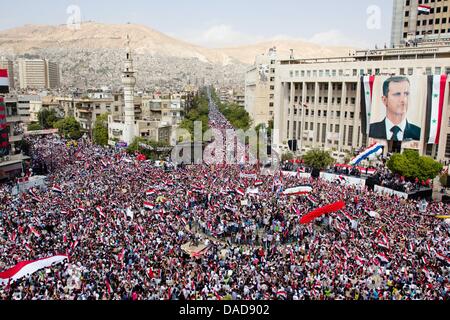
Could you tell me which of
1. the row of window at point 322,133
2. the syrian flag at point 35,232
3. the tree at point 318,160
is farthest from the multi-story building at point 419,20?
the syrian flag at point 35,232

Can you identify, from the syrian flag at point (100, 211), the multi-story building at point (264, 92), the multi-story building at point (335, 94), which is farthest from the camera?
the multi-story building at point (264, 92)

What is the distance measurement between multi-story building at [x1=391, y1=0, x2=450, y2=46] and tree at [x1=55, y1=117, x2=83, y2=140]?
54.6m

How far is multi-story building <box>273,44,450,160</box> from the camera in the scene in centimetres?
4578

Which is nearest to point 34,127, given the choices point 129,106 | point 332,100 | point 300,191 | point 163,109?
point 163,109

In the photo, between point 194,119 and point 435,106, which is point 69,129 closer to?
point 194,119

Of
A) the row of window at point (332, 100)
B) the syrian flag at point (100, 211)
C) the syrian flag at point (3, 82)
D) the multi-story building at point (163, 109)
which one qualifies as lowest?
the syrian flag at point (100, 211)

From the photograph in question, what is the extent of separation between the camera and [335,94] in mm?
54281

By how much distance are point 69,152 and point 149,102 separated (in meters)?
33.2

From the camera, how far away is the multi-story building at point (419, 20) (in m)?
65.1

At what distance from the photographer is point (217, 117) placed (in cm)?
9625

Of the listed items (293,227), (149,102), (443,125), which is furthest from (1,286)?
(149,102)

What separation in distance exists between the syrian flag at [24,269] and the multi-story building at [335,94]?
4110 cm

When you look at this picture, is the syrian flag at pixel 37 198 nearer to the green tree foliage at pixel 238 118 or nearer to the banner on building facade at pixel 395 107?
the banner on building facade at pixel 395 107

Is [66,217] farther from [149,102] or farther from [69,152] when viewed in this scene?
[149,102]
